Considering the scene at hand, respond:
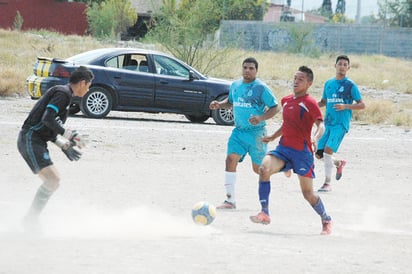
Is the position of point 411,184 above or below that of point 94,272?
below

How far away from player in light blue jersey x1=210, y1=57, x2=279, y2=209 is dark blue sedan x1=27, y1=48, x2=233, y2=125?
8742mm

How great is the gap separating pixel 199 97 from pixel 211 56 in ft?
28.7

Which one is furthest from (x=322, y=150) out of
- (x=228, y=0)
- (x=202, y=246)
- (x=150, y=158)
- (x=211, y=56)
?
(x=228, y=0)

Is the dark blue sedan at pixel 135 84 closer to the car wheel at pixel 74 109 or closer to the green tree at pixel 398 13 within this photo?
the car wheel at pixel 74 109

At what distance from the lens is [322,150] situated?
11.9m

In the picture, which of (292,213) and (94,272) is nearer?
(94,272)

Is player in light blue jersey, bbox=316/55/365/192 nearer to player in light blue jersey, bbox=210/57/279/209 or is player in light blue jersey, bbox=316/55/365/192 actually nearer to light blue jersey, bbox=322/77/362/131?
light blue jersey, bbox=322/77/362/131

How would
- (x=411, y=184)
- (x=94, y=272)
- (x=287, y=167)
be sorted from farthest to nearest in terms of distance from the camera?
(x=411, y=184), (x=287, y=167), (x=94, y=272)

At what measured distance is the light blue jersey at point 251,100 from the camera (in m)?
9.88

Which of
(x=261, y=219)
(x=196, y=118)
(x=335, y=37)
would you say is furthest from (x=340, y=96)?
(x=335, y=37)

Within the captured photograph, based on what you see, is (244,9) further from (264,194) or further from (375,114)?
(264,194)

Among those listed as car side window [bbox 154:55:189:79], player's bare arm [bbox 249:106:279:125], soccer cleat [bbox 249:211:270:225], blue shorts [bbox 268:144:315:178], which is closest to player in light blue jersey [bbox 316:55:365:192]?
player's bare arm [bbox 249:106:279:125]

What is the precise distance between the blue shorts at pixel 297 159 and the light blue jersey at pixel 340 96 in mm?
3111

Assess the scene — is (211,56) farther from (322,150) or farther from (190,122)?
(322,150)
